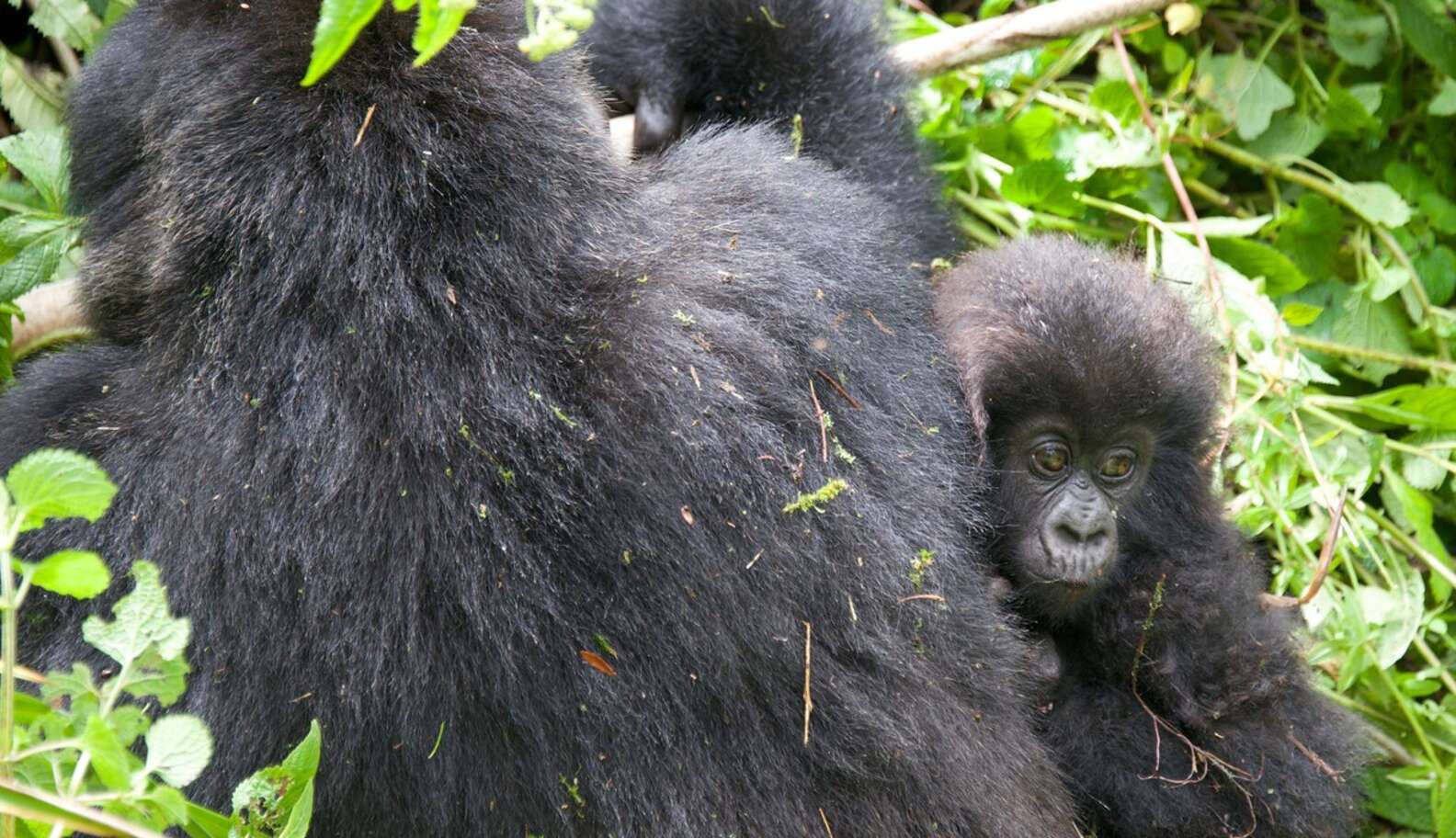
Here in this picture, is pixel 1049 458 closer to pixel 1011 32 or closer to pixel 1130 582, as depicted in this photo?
pixel 1130 582

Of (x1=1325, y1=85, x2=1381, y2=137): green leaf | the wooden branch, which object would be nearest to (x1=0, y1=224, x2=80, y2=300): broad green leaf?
the wooden branch

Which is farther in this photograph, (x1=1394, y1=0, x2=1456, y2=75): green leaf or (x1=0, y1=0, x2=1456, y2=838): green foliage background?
(x1=1394, y1=0, x2=1456, y2=75): green leaf

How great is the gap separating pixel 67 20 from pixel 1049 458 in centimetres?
246

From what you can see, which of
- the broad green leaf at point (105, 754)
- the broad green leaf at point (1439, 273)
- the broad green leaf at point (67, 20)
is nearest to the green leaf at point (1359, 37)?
the broad green leaf at point (1439, 273)

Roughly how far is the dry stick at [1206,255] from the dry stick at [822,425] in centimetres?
112

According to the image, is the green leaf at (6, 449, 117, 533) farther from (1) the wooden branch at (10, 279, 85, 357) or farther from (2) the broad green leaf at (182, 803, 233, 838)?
(1) the wooden branch at (10, 279, 85, 357)

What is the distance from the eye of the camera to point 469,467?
211cm

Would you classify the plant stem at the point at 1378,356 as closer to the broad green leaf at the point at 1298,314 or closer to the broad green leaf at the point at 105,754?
the broad green leaf at the point at 1298,314

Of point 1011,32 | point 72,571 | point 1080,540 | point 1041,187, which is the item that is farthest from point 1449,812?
point 72,571

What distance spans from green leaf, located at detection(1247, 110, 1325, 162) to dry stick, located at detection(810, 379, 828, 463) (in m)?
2.35

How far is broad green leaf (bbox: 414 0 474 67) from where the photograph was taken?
142 cm

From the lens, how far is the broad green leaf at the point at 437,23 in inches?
56.1

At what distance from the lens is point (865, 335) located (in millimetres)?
2539

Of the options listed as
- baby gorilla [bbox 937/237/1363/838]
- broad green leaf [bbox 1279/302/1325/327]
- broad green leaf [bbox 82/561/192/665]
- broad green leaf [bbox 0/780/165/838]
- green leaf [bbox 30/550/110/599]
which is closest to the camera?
broad green leaf [bbox 0/780/165/838]
